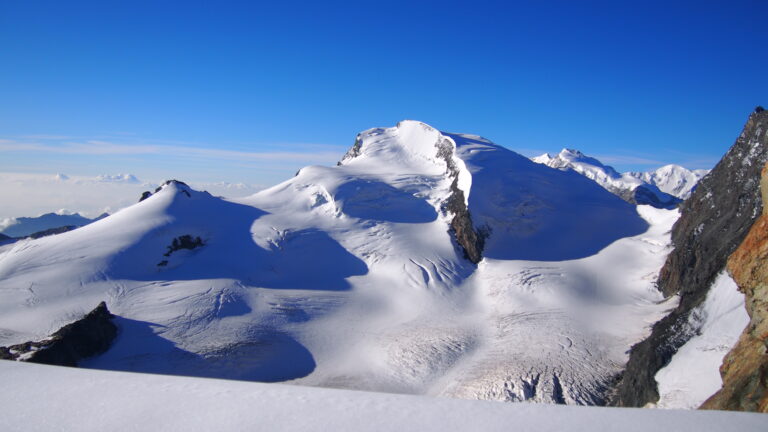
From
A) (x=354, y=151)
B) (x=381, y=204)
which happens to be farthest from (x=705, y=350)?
(x=354, y=151)

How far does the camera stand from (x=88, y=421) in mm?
4797

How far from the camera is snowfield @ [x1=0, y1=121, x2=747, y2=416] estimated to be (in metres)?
28.7

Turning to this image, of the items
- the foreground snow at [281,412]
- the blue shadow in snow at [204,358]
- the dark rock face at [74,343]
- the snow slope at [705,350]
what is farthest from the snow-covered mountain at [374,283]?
the foreground snow at [281,412]

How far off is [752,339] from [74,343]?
32.6 m

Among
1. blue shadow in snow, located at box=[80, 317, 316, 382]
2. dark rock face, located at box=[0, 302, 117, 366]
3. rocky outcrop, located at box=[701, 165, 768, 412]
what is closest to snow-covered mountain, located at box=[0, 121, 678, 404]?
blue shadow in snow, located at box=[80, 317, 316, 382]

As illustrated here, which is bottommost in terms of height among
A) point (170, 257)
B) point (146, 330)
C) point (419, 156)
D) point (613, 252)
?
point (146, 330)

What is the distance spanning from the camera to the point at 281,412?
493cm

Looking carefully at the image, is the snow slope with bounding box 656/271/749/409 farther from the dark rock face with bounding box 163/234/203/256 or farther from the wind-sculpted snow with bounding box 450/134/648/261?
the dark rock face with bounding box 163/234/203/256

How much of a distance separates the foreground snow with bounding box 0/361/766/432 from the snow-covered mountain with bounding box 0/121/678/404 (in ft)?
72.0

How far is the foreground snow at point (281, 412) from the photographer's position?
15.6 ft

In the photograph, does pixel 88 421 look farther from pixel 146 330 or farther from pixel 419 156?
pixel 419 156

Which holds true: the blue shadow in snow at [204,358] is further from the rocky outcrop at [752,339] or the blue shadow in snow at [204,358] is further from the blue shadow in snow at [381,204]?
the rocky outcrop at [752,339]

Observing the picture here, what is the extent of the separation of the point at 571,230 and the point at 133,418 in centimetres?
4846

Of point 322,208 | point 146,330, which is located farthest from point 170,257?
point 322,208
